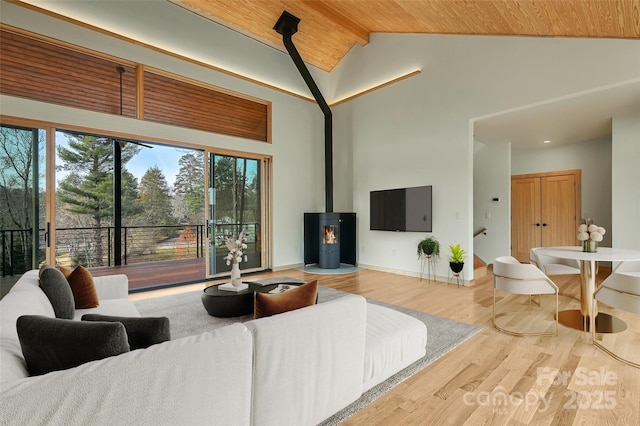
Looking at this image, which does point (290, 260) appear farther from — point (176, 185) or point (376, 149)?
point (176, 185)

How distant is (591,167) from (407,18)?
474 cm

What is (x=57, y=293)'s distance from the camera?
2111 millimetres

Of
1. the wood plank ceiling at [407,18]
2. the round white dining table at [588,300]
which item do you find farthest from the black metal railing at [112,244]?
the round white dining table at [588,300]

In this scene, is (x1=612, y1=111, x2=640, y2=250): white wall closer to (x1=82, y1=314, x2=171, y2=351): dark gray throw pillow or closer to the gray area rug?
the gray area rug

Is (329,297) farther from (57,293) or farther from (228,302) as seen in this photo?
(57,293)

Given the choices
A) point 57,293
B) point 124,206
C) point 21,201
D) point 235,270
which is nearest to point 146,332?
point 57,293

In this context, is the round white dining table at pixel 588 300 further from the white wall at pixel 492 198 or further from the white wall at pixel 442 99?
the white wall at pixel 492 198

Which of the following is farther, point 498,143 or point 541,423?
point 498,143

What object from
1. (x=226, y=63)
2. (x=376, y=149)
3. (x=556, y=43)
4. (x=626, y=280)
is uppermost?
(x=226, y=63)

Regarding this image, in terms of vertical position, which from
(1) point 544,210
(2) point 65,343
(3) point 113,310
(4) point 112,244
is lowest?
(3) point 113,310

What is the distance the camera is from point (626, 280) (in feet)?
7.85

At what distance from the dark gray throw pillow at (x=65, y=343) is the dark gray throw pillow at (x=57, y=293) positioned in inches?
48.3

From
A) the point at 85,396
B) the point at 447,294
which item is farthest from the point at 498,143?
the point at 85,396

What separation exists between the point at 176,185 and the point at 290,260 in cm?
352
